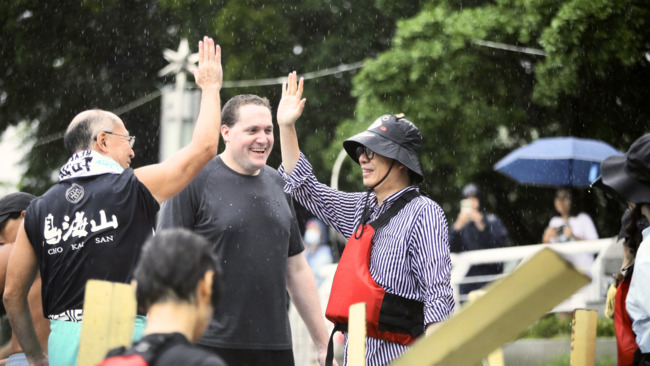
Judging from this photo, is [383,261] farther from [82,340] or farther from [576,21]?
[576,21]

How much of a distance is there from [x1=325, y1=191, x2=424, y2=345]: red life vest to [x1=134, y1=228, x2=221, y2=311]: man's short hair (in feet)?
5.49

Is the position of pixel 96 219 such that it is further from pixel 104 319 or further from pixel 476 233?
pixel 476 233

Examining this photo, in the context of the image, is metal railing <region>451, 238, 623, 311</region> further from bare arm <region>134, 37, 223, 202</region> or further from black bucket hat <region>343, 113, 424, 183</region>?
bare arm <region>134, 37, 223, 202</region>

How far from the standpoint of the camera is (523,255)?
10609mm

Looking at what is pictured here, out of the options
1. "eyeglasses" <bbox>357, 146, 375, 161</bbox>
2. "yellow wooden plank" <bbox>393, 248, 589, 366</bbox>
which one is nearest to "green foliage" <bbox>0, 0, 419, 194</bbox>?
"eyeglasses" <bbox>357, 146, 375, 161</bbox>

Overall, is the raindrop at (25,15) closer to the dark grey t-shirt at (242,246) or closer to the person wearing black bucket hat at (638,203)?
the dark grey t-shirt at (242,246)

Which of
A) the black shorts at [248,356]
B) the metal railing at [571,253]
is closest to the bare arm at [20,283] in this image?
the black shorts at [248,356]

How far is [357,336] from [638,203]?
4.40 ft

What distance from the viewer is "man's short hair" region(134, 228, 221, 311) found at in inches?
96.1

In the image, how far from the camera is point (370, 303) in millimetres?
4102

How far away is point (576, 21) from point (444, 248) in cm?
894

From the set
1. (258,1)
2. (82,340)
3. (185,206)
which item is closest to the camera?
(82,340)

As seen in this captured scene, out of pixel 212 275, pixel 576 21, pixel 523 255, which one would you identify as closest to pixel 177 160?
pixel 212 275

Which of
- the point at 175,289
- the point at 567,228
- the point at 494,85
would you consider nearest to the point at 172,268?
the point at 175,289
